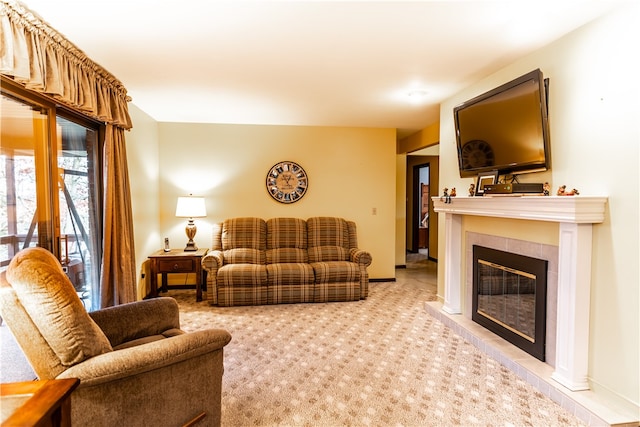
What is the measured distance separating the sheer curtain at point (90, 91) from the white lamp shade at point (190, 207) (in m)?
1.13

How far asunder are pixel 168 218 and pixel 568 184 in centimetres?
457

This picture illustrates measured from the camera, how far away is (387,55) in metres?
2.54

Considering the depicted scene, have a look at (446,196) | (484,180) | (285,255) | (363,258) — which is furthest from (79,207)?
(484,180)

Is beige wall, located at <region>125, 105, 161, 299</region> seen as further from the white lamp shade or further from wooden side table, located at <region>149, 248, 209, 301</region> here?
the white lamp shade

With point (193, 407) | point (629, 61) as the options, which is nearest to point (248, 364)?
point (193, 407)

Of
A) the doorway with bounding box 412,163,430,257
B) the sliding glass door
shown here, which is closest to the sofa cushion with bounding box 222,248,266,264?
the sliding glass door

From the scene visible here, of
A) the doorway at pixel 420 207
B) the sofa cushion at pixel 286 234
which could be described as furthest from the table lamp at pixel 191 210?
the doorway at pixel 420 207

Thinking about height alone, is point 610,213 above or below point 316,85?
below

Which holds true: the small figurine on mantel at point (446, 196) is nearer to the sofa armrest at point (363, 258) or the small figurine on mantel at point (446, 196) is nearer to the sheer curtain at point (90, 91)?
the sofa armrest at point (363, 258)

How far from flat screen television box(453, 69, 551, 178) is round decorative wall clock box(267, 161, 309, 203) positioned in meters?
2.40

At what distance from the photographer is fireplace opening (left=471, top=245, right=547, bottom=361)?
2.51 metres

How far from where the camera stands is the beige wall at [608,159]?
189 cm

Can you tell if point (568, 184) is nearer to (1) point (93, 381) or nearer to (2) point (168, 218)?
(1) point (93, 381)

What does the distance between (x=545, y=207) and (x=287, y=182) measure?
11.2 feet
